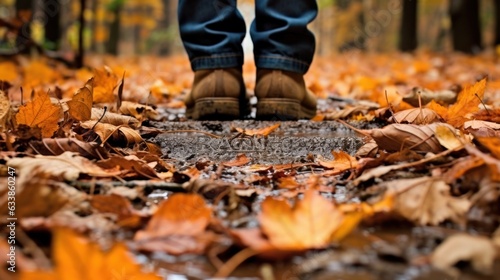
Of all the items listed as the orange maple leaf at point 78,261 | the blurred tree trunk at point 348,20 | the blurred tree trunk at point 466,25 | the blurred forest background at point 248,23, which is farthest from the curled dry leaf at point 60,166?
the blurred tree trunk at point 348,20

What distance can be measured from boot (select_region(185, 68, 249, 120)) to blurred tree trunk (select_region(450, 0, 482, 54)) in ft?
27.2

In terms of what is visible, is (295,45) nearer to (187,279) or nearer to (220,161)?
(220,161)

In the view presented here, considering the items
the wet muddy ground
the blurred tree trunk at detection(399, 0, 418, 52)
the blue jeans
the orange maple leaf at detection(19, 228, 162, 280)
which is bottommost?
the wet muddy ground

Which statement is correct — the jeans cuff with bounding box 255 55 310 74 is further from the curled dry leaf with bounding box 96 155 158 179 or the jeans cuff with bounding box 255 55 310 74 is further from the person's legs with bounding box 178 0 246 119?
the curled dry leaf with bounding box 96 155 158 179

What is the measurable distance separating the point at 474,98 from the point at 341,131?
0.50m

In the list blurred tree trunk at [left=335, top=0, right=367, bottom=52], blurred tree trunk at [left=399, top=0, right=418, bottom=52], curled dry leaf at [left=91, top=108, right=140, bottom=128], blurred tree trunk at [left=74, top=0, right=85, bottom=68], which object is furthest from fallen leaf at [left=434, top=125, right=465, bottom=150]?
blurred tree trunk at [left=335, top=0, right=367, bottom=52]

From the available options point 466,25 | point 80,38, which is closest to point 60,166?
point 80,38

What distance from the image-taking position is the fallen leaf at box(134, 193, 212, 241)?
31.5 inches

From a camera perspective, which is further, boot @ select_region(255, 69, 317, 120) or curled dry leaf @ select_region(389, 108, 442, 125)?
boot @ select_region(255, 69, 317, 120)

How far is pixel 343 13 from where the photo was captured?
2230cm

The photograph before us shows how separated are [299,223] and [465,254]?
23 centimetres

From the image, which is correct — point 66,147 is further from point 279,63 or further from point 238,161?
point 279,63

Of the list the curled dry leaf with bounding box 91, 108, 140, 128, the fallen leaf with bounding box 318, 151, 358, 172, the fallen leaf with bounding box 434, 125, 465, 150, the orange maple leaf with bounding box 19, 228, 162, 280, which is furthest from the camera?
the curled dry leaf with bounding box 91, 108, 140, 128

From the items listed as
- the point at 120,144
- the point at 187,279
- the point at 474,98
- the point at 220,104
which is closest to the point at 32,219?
the point at 187,279
